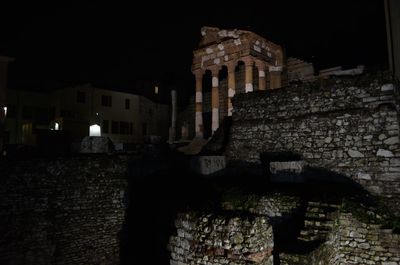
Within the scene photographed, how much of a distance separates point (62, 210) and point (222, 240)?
721 cm

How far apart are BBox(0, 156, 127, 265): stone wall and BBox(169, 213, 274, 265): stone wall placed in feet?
19.3

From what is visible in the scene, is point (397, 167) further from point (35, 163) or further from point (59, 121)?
point (59, 121)

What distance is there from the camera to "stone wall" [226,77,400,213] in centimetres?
802

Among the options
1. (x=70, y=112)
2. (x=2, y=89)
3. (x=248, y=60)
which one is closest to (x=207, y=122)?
(x=248, y=60)

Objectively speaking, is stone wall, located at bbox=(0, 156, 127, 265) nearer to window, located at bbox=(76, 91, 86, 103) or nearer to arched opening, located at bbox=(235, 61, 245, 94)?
arched opening, located at bbox=(235, 61, 245, 94)

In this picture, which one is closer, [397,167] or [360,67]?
[397,167]

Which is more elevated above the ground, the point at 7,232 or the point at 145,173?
the point at 145,173

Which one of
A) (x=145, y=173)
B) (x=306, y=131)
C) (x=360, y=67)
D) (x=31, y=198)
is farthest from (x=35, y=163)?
(x=360, y=67)

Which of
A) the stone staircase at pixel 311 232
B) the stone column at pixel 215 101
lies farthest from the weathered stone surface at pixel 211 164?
the stone column at pixel 215 101

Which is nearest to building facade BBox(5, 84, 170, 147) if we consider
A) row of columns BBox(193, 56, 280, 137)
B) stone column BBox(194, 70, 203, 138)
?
stone column BBox(194, 70, 203, 138)

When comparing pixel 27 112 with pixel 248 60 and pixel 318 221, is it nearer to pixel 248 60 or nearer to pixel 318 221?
pixel 248 60

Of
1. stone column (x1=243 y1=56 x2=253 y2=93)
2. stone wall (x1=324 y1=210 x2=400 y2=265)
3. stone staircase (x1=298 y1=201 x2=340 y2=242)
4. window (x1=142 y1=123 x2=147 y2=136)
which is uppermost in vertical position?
stone column (x1=243 y1=56 x2=253 y2=93)

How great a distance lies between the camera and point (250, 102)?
11.7 m

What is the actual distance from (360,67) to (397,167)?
11.6 meters
